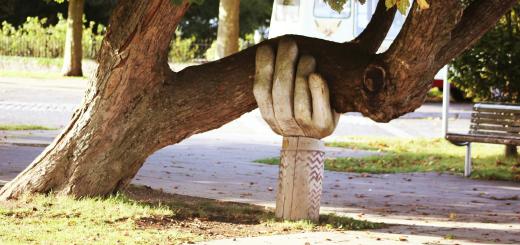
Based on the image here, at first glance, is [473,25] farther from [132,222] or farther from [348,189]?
[348,189]

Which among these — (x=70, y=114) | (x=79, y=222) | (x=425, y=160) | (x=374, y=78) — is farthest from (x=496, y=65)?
(x=79, y=222)

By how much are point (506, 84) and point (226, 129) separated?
541 centimetres

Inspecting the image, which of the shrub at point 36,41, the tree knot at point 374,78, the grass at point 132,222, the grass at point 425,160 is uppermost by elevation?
the shrub at point 36,41

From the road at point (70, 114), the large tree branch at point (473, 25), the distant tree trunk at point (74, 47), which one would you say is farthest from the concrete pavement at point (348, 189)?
the distant tree trunk at point (74, 47)

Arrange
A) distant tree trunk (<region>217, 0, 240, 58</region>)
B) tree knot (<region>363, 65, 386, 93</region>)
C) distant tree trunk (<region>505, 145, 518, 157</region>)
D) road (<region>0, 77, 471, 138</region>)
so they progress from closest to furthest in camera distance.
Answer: tree knot (<region>363, 65, 386, 93</region>), distant tree trunk (<region>505, 145, 518, 157</region>), road (<region>0, 77, 471, 138</region>), distant tree trunk (<region>217, 0, 240, 58</region>)

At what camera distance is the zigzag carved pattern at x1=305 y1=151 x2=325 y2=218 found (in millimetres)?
9227

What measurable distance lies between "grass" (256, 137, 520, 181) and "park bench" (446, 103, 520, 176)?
47 centimetres

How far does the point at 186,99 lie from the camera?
950cm

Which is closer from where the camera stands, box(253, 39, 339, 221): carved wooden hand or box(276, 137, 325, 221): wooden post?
box(253, 39, 339, 221): carved wooden hand

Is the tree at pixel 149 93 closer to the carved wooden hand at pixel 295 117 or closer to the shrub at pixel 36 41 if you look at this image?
the carved wooden hand at pixel 295 117

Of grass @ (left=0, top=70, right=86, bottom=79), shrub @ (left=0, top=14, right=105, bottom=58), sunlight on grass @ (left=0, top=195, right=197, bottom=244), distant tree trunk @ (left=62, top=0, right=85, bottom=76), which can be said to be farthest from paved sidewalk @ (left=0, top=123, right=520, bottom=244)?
shrub @ (left=0, top=14, right=105, bottom=58)

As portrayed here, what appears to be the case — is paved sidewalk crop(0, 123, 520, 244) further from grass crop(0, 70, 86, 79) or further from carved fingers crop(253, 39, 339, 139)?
grass crop(0, 70, 86, 79)

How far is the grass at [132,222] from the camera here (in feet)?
26.2

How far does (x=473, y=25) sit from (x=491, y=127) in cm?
549
